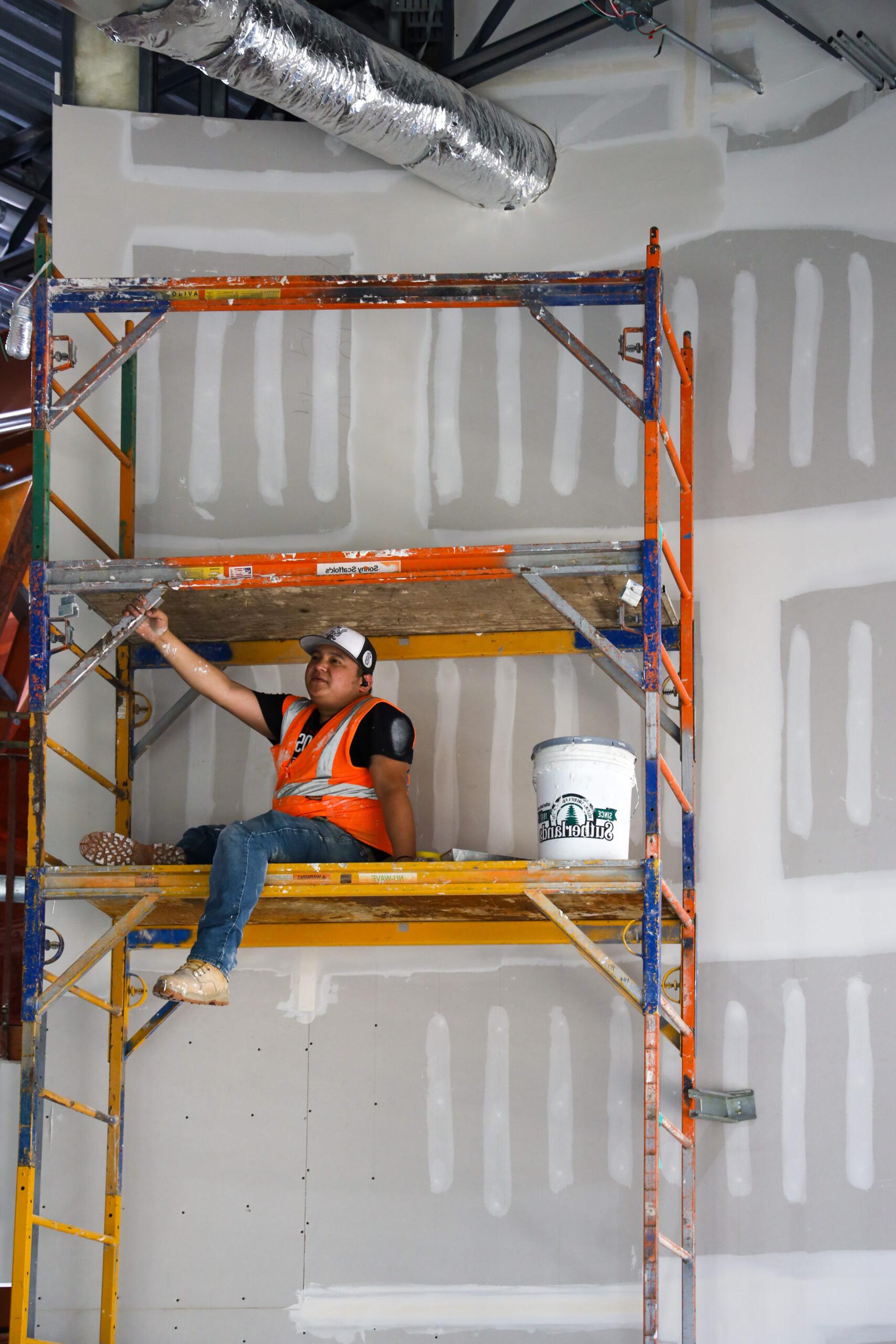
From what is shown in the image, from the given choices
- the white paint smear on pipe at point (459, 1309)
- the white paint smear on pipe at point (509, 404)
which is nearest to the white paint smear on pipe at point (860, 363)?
the white paint smear on pipe at point (509, 404)

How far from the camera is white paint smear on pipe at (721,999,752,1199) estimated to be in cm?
565

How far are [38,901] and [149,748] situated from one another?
1.45 metres

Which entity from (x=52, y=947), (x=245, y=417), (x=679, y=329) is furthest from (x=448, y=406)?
(x=52, y=947)

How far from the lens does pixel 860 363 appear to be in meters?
6.13

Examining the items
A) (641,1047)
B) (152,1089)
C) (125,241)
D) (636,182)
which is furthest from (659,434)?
(152,1089)

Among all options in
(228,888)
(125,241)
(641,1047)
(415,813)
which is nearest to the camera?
(228,888)

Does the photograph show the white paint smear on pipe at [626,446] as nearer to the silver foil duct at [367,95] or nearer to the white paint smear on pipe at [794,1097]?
the silver foil duct at [367,95]

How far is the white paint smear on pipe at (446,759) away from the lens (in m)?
6.12

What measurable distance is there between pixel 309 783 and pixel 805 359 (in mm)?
2929

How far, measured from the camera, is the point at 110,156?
669 cm

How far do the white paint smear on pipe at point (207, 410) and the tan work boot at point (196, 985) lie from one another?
2.59m

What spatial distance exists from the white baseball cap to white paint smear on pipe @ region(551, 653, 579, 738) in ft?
2.82

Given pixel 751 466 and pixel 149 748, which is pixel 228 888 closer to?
pixel 149 748

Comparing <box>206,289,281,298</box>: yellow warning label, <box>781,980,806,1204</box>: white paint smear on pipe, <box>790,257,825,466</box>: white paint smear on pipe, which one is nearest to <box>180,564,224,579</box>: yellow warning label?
<box>206,289,281,298</box>: yellow warning label
